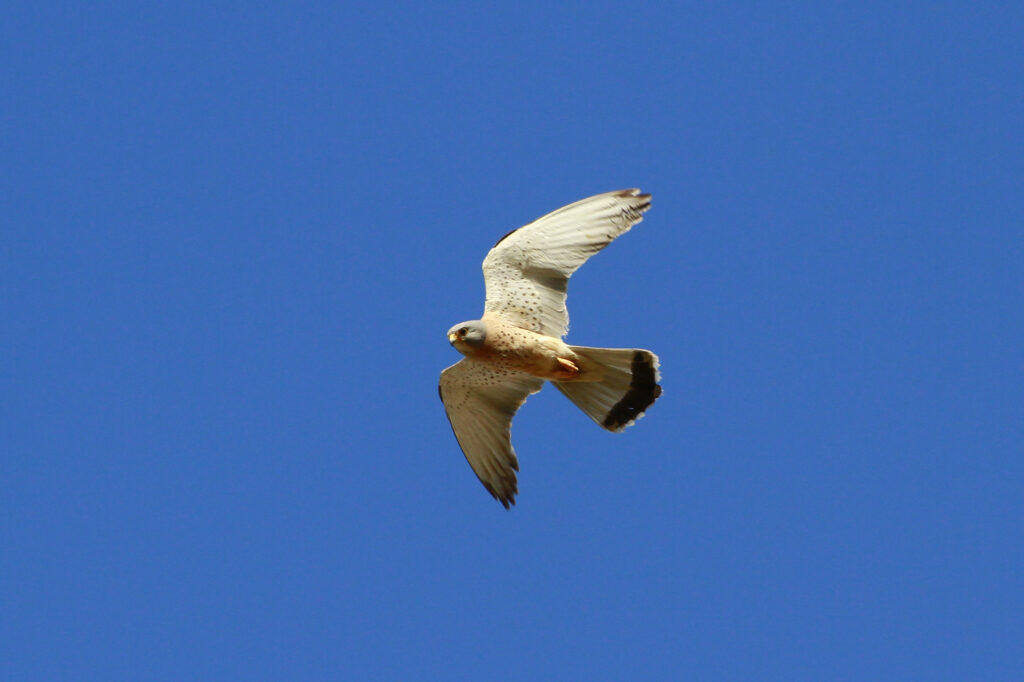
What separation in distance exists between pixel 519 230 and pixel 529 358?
1162 millimetres

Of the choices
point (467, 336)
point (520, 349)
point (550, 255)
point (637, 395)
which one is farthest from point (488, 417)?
point (550, 255)

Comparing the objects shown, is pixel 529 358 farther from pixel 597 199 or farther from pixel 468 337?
pixel 597 199

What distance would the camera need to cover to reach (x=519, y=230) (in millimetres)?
11469

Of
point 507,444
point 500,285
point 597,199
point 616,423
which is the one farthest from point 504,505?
point 597,199

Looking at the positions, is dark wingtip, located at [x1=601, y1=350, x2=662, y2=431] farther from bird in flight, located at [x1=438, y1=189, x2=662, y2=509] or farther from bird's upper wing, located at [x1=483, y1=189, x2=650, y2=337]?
bird's upper wing, located at [x1=483, y1=189, x2=650, y2=337]

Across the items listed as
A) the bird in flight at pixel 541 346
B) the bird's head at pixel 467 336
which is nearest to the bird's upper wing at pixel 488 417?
the bird in flight at pixel 541 346

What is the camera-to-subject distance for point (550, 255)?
11.5m

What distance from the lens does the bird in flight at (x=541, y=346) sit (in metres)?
11.3

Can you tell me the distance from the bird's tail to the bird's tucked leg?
8cm

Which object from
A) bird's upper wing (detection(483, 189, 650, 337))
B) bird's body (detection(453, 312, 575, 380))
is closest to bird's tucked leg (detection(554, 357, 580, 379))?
bird's body (detection(453, 312, 575, 380))

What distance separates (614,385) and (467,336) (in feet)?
4.81

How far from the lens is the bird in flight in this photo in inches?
445

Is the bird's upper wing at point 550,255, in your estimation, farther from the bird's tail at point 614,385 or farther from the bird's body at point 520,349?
the bird's tail at point 614,385

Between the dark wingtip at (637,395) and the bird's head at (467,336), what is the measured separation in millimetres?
1386
